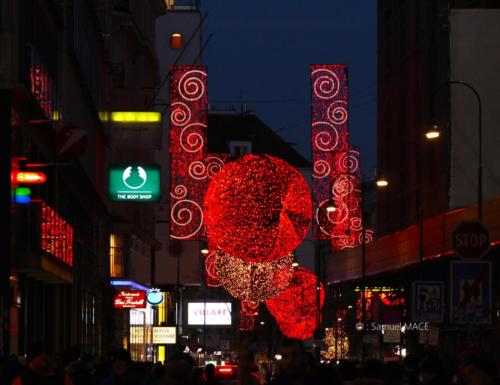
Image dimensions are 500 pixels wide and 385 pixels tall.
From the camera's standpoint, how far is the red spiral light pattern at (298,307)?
9419 centimetres

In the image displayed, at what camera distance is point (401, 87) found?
304ft

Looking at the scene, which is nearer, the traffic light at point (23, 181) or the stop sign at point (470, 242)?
the stop sign at point (470, 242)

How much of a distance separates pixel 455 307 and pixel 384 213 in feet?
244

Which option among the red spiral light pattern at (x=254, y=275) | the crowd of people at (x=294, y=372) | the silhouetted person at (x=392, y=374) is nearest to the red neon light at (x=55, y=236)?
the crowd of people at (x=294, y=372)

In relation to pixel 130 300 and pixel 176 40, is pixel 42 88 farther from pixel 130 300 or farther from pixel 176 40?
pixel 176 40

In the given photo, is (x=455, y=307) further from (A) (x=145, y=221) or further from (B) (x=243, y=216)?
(A) (x=145, y=221)

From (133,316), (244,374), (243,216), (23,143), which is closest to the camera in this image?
(244,374)

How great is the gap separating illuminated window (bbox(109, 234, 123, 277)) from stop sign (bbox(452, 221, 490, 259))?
2095 inches

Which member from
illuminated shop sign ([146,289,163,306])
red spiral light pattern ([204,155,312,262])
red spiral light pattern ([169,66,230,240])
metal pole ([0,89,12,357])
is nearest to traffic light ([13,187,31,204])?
metal pole ([0,89,12,357])

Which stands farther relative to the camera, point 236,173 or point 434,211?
point 434,211

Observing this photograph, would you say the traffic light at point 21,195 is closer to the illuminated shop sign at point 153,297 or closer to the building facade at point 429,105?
the building facade at point 429,105

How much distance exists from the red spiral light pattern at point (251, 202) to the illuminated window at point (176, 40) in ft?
221

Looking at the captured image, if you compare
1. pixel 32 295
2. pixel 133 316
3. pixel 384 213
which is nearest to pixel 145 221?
pixel 133 316

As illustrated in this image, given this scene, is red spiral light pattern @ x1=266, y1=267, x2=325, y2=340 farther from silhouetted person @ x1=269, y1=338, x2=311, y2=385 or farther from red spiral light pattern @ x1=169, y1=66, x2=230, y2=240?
silhouetted person @ x1=269, y1=338, x2=311, y2=385
